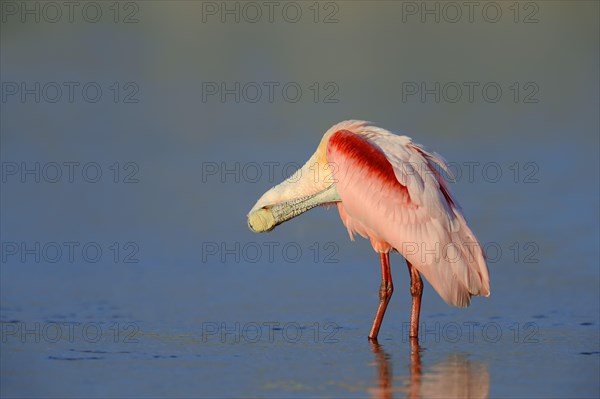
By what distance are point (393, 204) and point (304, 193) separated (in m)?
1.15

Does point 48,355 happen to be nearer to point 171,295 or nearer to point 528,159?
point 171,295

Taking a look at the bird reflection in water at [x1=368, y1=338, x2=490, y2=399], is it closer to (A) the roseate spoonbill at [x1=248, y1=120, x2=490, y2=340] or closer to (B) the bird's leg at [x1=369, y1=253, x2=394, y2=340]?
(A) the roseate spoonbill at [x1=248, y1=120, x2=490, y2=340]

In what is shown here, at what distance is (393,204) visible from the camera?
11477 mm

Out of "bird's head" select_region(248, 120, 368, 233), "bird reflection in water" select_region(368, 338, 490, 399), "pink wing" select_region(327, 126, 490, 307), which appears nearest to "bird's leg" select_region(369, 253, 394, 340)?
"pink wing" select_region(327, 126, 490, 307)

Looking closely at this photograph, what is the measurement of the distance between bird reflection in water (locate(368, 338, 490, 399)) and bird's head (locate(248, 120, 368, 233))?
2077mm

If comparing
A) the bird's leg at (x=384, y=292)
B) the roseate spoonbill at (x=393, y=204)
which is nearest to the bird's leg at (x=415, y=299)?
the roseate spoonbill at (x=393, y=204)

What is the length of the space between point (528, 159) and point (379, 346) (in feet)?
27.2

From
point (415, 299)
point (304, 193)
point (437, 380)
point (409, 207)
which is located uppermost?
point (304, 193)

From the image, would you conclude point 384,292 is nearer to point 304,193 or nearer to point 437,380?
point 304,193

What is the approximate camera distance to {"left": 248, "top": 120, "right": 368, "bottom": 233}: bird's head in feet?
39.9

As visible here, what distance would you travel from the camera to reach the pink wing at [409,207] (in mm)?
11078

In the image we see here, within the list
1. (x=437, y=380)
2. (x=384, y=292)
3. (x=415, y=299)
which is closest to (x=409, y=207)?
(x=415, y=299)

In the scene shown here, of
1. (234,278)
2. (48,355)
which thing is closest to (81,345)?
(48,355)

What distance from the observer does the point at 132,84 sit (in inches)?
836
